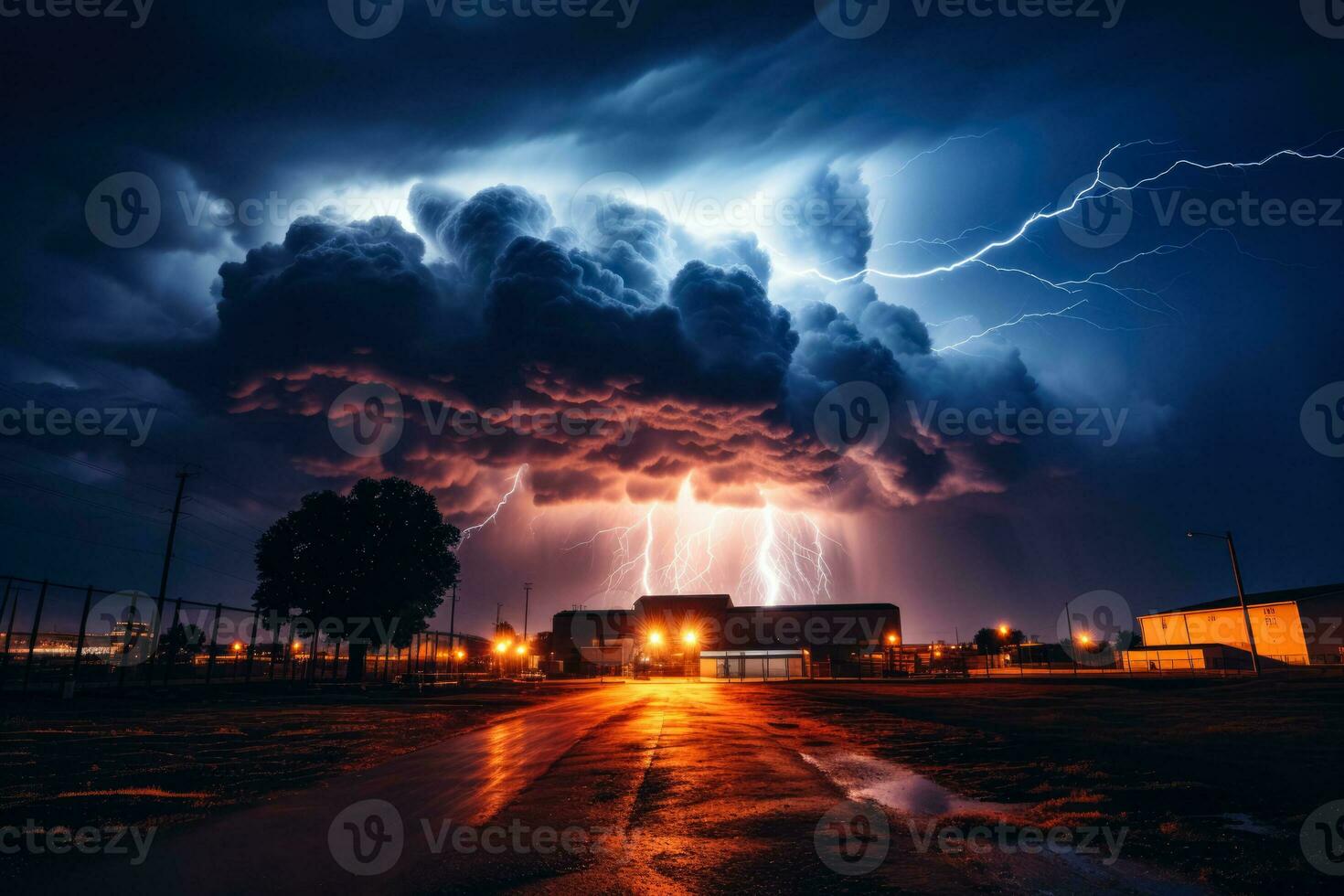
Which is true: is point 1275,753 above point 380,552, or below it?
below

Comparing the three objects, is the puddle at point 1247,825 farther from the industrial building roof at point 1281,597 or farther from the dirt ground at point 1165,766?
the industrial building roof at point 1281,597

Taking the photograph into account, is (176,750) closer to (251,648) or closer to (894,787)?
(894,787)

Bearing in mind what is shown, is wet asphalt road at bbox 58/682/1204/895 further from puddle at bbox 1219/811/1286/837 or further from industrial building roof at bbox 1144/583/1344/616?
industrial building roof at bbox 1144/583/1344/616

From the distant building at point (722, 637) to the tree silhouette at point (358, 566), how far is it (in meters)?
29.3

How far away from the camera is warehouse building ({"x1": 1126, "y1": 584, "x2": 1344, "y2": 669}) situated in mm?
54156

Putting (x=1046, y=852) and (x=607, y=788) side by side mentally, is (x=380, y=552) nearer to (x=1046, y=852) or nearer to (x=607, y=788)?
(x=607, y=788)

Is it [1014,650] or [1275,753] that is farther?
[1014,650]

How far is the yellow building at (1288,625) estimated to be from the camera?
53656mm

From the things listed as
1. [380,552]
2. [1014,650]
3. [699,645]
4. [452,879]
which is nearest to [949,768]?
[452,879]

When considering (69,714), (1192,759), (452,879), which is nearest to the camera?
(452,879)

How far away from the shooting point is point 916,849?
5.30 meters

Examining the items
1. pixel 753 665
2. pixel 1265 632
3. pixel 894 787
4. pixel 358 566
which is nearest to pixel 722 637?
pixel 753 665

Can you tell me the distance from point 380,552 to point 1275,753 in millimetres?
46415

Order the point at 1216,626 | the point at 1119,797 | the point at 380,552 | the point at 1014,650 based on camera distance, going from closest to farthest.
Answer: the point at 1119,797
the point at 380,552
the point at 1216,626
the point at 1014,650
